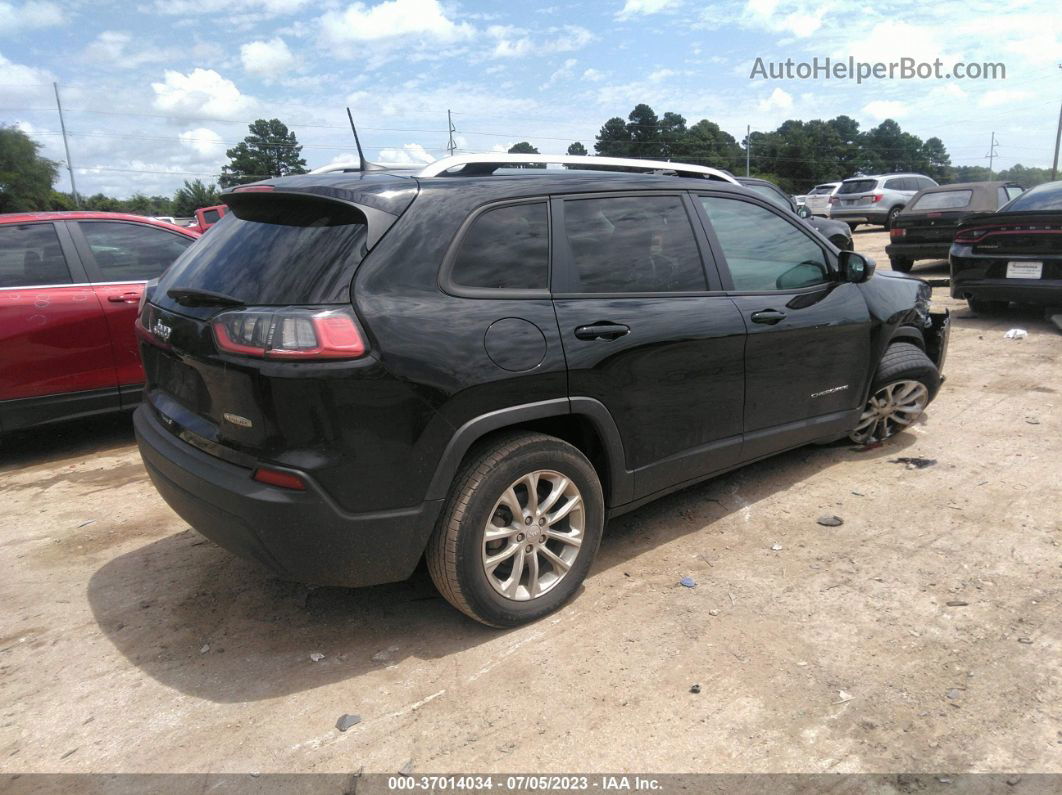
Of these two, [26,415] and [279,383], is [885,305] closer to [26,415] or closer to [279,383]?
[279,383]

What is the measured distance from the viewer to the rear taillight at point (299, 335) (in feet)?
8.05

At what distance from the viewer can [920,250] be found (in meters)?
12.1

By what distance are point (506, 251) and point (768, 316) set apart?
1553mm

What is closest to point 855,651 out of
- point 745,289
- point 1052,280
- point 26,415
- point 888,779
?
point 888,779

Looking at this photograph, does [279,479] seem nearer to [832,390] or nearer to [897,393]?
[832,390]

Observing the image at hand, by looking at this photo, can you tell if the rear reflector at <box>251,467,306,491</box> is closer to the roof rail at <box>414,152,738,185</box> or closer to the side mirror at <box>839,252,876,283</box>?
the roof rail at <box>414,152,738,185</box>

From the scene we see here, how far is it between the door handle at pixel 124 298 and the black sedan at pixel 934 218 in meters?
11.2

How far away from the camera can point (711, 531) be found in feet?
12.5

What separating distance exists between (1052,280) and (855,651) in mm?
6860

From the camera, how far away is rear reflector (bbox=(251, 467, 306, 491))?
8.12 ft

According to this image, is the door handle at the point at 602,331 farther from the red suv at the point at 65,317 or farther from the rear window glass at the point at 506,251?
the red suv at the point at 65,317

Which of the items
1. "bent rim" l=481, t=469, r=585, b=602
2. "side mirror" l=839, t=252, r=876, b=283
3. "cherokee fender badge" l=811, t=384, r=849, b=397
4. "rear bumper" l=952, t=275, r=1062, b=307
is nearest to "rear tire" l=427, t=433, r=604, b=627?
"bent rim" l=481, t=469, r=585, b=602

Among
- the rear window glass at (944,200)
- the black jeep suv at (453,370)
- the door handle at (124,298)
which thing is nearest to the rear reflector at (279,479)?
the black jeep suv at (453,370)

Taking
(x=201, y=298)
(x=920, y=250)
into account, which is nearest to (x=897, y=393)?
(x=201, y=298)
